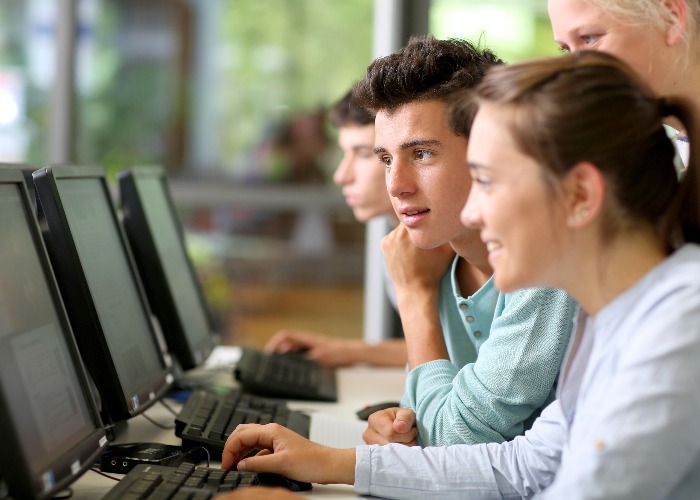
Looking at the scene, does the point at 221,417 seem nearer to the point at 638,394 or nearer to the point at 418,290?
the point at 418,290

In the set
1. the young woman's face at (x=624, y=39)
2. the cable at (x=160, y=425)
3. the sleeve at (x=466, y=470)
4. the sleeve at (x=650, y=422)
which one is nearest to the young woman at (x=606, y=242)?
the sleeve at (x=650, y=422)

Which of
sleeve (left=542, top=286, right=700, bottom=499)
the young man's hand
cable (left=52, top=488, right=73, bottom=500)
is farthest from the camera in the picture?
the young man's hand

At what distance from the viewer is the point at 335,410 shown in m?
1.98

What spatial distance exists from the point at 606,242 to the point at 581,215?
51 mm

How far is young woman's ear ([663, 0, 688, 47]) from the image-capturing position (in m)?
1.51

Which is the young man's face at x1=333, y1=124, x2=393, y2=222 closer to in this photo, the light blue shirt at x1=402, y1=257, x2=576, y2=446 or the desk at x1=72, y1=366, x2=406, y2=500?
the desk at x1=72, y1=366, x2=406, y2=500

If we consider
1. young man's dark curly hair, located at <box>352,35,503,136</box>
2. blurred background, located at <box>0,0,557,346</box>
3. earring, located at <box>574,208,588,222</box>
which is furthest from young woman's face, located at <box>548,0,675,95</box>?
blurred background, located at <box>0,0,557,346</box>

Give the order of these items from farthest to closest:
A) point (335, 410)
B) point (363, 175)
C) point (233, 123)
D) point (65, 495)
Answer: point (233, 123) → point (363, 175) → point (335, 410) → point (65, 495)

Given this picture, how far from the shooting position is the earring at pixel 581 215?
1.06 m

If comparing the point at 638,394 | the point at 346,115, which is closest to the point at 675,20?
the point at 638,394

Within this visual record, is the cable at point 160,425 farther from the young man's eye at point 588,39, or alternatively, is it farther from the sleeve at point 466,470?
the young man's eye at point 588,39

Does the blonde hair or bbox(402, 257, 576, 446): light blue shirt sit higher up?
the blonde hair

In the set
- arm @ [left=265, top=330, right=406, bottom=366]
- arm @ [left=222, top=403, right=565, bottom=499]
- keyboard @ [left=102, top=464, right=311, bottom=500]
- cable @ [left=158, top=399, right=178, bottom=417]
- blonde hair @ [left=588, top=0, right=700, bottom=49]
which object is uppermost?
blonde hair @ [left=588, top=0, right=700, bottom=49]

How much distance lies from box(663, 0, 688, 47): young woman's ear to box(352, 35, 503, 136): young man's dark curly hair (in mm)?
310
